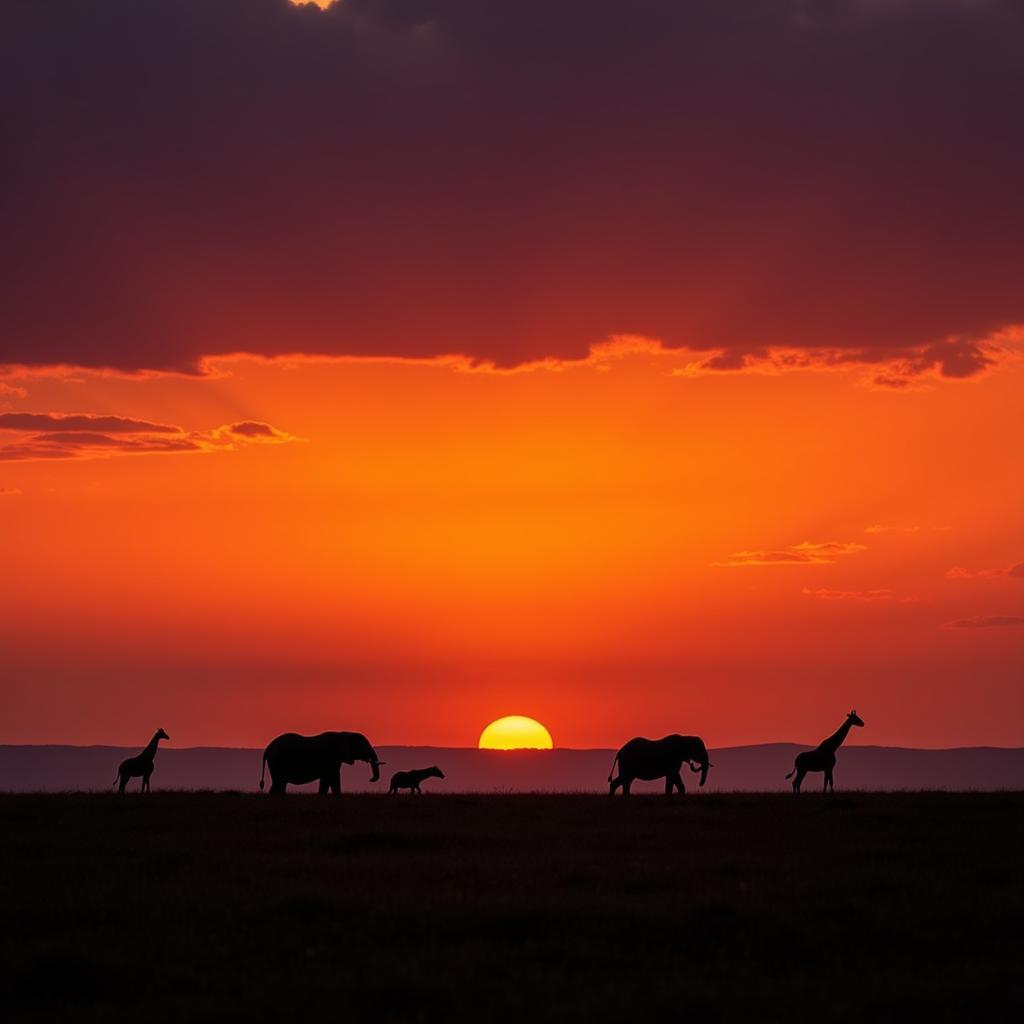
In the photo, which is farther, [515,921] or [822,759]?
[822,759]

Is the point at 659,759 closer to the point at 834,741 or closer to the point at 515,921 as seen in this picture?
the point at 834,741

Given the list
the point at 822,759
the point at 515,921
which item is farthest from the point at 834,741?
the point at 515,921

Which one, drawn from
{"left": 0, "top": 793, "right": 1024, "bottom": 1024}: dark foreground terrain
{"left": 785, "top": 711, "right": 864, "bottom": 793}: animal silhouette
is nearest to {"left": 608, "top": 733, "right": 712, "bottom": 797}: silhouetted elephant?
{"left": 785, "top": 711, "right": 864, "bottom": 793}: animal silhouette

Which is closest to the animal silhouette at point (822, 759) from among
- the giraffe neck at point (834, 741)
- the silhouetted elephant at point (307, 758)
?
the giraffe neck at point (834, 741)

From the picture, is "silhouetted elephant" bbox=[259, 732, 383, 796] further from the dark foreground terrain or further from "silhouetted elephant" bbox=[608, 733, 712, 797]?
the dark foreground terrain

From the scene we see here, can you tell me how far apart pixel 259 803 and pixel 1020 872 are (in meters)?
19.4

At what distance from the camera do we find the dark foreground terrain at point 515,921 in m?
13.5

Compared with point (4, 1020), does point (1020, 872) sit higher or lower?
higher

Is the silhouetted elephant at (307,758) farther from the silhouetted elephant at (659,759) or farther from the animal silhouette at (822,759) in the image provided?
the animal silhouette at (822,759)

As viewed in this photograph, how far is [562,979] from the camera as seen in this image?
46.6 ft

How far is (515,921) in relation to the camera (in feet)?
55.1

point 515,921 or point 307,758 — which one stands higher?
point 307,758

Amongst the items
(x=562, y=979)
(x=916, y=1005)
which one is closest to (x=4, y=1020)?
(x=562, y=979)

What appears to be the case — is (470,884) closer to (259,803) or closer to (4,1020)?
(4,1020)
